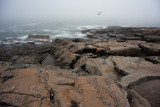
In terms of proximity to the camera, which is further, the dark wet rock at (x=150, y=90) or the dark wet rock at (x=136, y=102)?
the dark wet rock at (x=150, y=90)

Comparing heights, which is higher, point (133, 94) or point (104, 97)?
point (104, 97)

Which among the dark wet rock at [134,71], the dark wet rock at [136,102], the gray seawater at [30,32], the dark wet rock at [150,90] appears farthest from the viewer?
the gray seawater at [30,32]

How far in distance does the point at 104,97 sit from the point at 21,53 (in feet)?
38.8

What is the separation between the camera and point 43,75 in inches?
124

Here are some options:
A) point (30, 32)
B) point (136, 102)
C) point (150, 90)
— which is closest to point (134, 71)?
point (150, 90)

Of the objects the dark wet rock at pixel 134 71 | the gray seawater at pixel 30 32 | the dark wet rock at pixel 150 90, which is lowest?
the dark wet rock at pixel 150 90

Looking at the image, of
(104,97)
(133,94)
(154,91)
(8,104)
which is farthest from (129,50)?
(8,104)

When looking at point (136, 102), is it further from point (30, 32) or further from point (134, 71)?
point (30, 32)

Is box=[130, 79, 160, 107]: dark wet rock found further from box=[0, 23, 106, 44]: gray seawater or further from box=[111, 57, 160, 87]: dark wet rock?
box=[0, 23, 106, 44]: gray seawater

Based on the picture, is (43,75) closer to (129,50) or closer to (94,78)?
(94,78)

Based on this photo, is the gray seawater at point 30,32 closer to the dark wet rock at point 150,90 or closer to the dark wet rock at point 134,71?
the dark wet rock at point 134,71

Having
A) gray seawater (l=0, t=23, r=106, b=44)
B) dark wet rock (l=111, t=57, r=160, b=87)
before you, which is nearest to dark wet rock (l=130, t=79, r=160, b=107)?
dark wet rock (l=111, t=57, r=160, b=87)

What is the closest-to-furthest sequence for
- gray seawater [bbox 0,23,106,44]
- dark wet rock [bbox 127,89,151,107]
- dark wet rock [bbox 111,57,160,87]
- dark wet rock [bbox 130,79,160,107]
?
dark wet rock [bbox 127,89,151,107] → dark wet rock [bbox 130,79,160,107] → dark wet rock [bbox 111,57,160,87] → gray seawater [bbox 0,23,106,44]

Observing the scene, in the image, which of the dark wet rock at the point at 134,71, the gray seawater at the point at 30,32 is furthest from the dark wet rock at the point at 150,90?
the gray seawater at the point at 30,32
